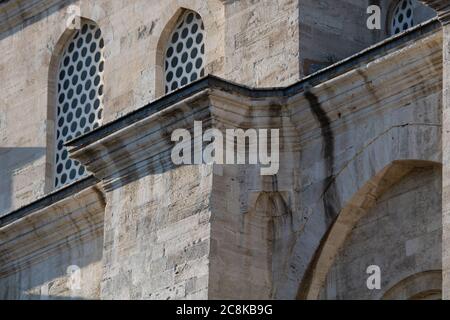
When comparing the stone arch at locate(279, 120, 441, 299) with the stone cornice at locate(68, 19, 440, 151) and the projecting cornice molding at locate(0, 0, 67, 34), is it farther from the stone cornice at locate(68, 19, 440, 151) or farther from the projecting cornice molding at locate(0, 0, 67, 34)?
the projecting cornice molding at locate(0, 0, 67, 34)

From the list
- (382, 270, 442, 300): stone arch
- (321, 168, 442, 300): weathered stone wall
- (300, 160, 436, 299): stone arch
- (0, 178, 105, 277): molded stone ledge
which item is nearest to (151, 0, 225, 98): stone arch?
(0, 178, 105, 277): molded stone ledge

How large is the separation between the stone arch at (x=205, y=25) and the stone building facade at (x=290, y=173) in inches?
1.4

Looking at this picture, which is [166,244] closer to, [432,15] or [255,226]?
[255,226]

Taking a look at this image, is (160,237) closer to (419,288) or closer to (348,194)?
(348,194)

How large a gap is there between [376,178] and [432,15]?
2529 millimetres

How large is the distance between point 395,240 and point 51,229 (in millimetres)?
6265

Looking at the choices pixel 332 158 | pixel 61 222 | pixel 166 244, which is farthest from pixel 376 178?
pixel 61 222

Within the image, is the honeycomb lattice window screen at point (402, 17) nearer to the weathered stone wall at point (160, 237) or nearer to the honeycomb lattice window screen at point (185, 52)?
the honeycomb lattice window screen at point (185, 52)

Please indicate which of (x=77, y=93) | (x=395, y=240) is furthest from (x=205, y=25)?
(x=395, y=240)

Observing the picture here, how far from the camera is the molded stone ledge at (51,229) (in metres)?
30.6

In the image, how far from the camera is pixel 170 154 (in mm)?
27750

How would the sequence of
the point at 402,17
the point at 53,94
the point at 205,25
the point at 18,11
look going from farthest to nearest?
the point at 18,11
the point at 53,94
the point at 205,25
the point at 402,17

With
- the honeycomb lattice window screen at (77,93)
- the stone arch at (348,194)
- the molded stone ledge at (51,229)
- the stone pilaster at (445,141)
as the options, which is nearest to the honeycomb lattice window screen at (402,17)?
the stone arch at (348,194)

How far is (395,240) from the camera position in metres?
26.6
